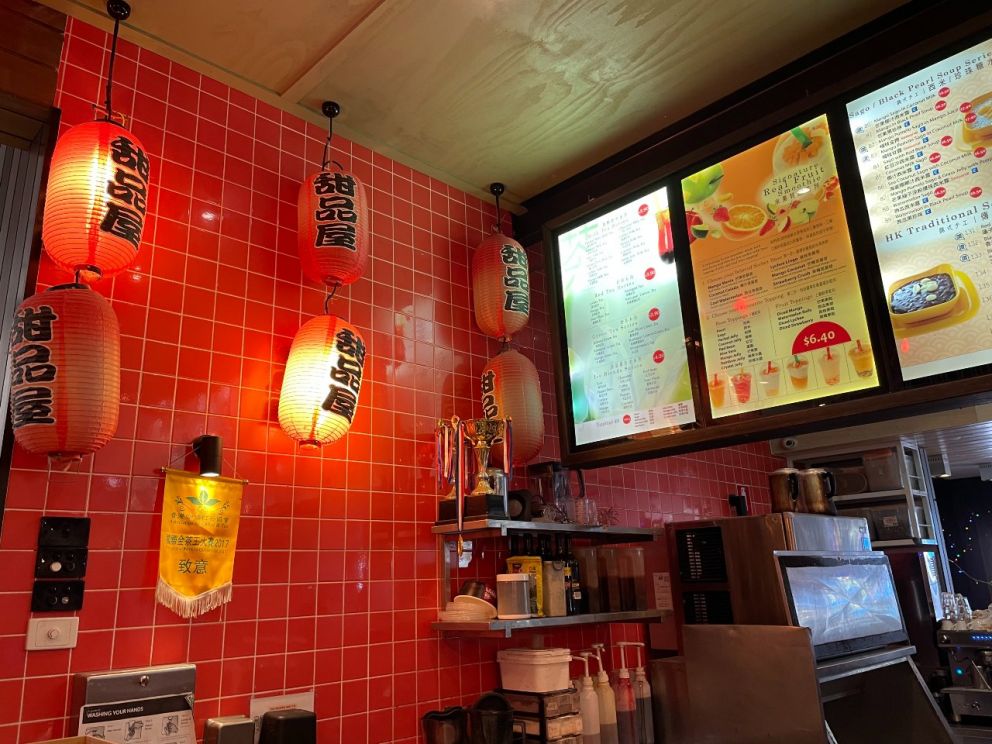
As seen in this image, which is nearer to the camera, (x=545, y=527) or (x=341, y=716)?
(x=341, y=716)

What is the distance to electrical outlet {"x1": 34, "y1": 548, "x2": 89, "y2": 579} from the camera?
7.29ft

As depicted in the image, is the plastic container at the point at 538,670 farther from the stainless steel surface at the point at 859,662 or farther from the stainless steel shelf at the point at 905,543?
Answer: the stainless steel shelf at the point at 905,543

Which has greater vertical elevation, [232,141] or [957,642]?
[232,141]

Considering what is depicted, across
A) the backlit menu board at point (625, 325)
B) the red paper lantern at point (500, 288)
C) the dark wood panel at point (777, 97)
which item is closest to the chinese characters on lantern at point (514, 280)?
the red paper lantern at point (500, 288)

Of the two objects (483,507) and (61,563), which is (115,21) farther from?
(483,507)

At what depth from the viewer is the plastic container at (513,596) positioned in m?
3.03

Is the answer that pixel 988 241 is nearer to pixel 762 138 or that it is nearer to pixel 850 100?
pixel 850 100

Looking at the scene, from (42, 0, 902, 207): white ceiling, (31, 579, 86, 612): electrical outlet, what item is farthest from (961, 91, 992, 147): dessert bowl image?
(31, 579, 86, 612): electrical outlet

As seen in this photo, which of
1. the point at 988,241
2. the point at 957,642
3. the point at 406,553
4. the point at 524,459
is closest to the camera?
the point at 988,241

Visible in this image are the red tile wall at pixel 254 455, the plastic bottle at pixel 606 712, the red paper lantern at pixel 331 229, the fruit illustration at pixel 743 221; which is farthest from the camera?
the plastic bottle at pixel 606 712

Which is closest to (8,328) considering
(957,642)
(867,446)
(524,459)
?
(524,459)

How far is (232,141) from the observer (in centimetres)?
304

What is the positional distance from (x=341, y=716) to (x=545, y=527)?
1130 millimetres

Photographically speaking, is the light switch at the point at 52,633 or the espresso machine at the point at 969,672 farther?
the espresso machine at the point at 969,672
